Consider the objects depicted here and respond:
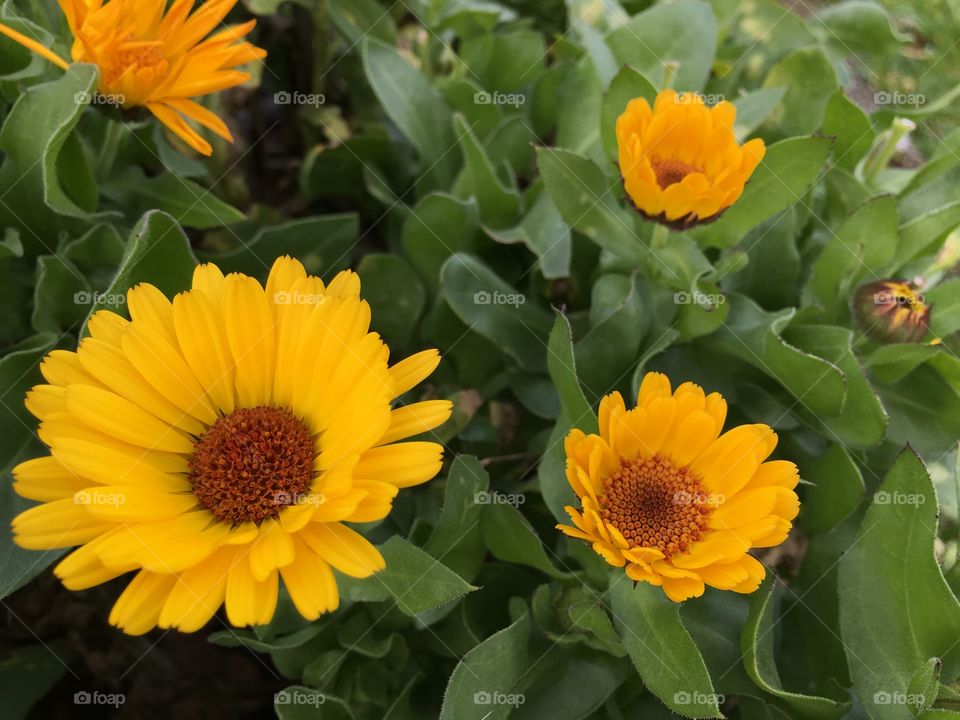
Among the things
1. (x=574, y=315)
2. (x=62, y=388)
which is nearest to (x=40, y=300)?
(x=62, y=388)

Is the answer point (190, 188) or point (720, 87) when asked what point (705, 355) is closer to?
point (720, 87)

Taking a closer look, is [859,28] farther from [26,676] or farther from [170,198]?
[26,676]

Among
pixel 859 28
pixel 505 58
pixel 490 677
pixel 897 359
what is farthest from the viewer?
pixel 859 28

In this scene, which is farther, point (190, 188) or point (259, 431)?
point (190, 188)

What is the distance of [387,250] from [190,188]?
18.7 inches

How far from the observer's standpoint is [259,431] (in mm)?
1044

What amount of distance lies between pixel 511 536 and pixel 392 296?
54 cm

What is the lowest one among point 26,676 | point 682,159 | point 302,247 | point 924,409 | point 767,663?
point 26,676

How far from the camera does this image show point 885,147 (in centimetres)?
150

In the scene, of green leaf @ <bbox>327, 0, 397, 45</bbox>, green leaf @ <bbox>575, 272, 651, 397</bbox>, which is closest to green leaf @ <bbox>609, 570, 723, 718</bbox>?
green leaf @ <bbox>575, 272, 651, 397</bbox>

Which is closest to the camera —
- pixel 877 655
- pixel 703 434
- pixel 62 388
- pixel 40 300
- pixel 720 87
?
pixel 62 388

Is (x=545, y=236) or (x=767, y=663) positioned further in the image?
(x=545, y=236)

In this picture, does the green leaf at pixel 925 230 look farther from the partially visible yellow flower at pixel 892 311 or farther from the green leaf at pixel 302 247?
the green leaf at pixel 302 247

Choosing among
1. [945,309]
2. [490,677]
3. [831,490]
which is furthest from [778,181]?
[490,677]
